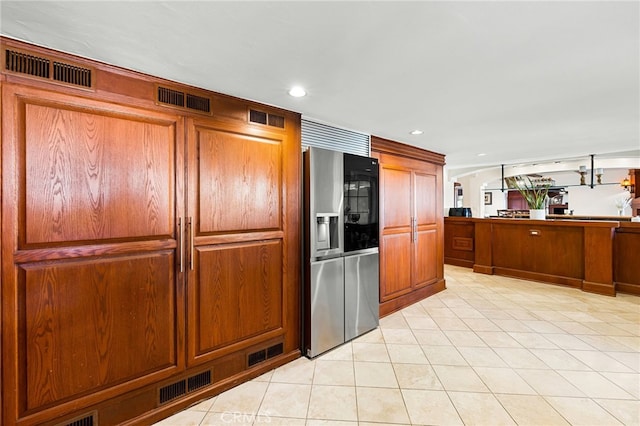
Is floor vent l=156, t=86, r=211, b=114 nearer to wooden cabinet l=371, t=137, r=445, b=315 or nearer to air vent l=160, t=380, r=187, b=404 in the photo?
air vent l=160, t=380, r=187, b=404

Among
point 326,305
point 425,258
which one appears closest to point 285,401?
point 326,305

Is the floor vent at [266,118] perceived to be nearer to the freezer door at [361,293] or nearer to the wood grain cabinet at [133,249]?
the wood grain cabinet at [133,249]

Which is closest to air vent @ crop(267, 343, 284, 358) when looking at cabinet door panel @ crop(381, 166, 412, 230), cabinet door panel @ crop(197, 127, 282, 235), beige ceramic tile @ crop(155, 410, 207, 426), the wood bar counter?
beige ceramic tile @ crop(155, 410, 207, 426)

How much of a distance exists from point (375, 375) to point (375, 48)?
2470mm

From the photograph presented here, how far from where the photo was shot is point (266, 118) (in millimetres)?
2504

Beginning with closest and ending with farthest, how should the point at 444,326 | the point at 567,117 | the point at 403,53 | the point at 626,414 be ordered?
the point at 403,53 < the point at 626,414 < the point at 567,117 < the point at 444,326

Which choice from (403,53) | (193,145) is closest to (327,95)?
(403,53)

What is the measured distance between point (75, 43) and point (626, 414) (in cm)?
413

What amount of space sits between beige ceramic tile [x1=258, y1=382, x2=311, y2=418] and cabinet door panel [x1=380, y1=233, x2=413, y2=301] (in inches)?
69.8

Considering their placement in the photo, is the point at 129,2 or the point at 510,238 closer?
the point at 129,2

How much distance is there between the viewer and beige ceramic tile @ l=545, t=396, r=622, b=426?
186cm

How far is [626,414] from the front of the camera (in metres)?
1.92

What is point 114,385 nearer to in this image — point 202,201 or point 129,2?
point 202,201

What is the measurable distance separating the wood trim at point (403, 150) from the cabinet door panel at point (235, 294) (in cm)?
195
